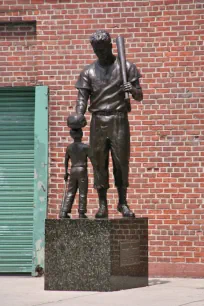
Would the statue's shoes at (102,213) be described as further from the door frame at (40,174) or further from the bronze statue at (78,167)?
the door frame at (40,174)

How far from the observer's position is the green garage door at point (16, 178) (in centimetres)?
1340

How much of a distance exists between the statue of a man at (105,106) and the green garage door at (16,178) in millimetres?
2591

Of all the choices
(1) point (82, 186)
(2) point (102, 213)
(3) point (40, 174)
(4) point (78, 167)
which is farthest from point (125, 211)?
(3) point (40, 174)

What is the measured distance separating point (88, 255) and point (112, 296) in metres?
0.64

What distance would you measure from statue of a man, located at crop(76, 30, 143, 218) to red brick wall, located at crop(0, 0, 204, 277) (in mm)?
1946

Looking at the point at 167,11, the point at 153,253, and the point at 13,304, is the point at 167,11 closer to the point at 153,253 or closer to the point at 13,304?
the point at 153,253

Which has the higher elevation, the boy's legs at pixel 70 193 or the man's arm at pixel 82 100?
the man's arm at pixel 82 100

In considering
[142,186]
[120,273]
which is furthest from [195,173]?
[120,273]

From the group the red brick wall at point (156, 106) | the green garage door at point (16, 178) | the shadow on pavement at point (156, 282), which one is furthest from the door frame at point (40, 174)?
the shadow on pavement at point (156, 282)

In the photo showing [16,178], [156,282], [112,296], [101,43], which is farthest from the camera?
[16,178]

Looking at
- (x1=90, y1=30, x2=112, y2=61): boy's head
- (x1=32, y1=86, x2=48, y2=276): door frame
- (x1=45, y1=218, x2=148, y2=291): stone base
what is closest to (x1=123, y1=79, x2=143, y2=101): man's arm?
(x1=90, y1=30, x2=112, y2=61): boy's head

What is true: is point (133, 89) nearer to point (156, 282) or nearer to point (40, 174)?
point (156, 282)

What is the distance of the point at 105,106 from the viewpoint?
1081cm

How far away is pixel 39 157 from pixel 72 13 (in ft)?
6.77
